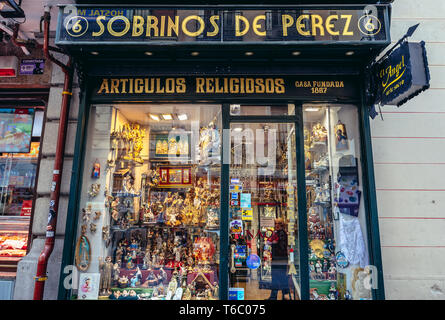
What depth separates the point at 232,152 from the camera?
4.66 metres

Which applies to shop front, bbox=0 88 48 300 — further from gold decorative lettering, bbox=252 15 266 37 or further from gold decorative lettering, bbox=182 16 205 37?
gold decorative lettering, bbox=252 15 266 37

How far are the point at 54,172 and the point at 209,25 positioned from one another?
10.8 feet

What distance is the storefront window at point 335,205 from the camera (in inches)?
166

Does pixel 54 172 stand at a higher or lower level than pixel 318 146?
lower

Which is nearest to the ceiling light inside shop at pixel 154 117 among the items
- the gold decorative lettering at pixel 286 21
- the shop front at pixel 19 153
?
the shop front at pixel 19 153

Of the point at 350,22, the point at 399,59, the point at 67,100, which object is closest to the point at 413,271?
the point at 399,59

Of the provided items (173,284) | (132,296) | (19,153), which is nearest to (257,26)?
(173,284)

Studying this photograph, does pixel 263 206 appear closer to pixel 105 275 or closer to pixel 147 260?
pixel 147 260

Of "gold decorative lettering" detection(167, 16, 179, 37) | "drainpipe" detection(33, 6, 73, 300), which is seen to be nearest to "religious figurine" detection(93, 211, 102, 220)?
"drainpipe" detection(33, 6, 73, 300)

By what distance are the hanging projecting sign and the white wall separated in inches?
35.0

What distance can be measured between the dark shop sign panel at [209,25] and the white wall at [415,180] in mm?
1856

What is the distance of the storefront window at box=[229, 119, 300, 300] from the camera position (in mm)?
4379

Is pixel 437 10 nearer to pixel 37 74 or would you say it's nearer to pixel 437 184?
pixel 437 184

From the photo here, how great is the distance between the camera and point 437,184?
175 inches
